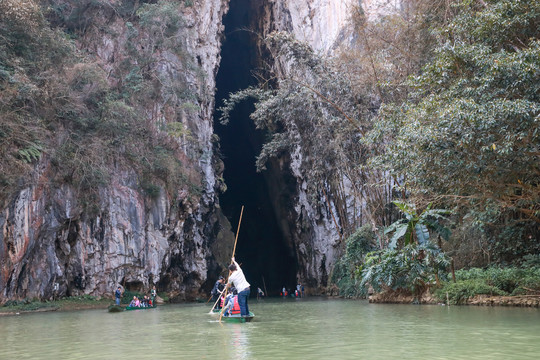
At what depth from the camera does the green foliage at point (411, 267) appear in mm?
12797

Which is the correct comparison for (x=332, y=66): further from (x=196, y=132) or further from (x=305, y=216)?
(x=305, y=216)

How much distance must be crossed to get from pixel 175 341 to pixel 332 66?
58.7 ft

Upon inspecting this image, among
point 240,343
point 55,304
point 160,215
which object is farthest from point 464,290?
point 160,215

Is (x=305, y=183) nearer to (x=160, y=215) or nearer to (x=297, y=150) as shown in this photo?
(x=297, y=150)

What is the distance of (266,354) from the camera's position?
5070 mm

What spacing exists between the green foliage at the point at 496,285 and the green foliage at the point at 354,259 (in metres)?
6.08

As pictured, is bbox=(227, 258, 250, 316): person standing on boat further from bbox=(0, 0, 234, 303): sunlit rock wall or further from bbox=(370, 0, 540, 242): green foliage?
bbox=(0, 0, 234, 303): sunlit rock wall

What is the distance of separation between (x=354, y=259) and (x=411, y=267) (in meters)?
8.05

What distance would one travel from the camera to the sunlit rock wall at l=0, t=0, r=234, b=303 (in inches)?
763

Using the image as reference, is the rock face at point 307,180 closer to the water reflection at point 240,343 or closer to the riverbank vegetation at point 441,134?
the riverbank vegetation at point 441,134

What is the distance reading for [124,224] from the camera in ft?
78.1

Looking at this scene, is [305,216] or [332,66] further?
[305,216]

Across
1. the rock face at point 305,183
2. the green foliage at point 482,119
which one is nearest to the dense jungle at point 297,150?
the green foliage at point 482,119

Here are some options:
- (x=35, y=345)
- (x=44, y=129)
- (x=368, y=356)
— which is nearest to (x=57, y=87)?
(x=44, y=129)
